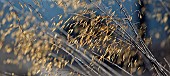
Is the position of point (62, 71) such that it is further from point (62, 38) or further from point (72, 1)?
point (72, 1)

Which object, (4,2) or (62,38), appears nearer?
(62,38)

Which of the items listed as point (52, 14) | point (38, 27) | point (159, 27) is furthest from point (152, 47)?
point (38, 27)

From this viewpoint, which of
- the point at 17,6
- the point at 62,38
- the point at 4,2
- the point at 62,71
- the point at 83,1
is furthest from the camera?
the point at 4,2

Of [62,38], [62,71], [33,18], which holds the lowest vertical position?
[62,71]

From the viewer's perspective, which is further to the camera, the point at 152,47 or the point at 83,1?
the point at 152,47

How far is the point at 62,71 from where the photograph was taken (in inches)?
63.3

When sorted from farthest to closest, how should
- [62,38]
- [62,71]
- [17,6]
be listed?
[17,6] < [62,71] < [62,38]

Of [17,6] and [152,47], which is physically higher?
[17,6]

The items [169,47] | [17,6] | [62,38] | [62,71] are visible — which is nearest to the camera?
[62,38]

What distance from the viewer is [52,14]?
180 centimetres

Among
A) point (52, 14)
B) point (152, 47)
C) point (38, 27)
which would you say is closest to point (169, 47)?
point (152, 47)

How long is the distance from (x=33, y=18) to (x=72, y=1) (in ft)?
0.71

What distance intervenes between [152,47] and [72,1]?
750 mm

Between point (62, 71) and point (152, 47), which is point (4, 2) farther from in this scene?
point (152, 47)
